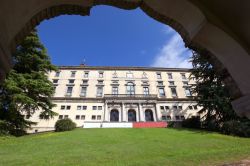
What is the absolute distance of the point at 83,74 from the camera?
176 feet

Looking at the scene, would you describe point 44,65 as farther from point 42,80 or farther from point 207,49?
point 207,49

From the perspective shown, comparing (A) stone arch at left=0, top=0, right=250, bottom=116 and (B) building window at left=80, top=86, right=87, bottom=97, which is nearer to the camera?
(A) stone arch at left=0, top=0, right=250, bottom=116

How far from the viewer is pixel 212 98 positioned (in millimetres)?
25703

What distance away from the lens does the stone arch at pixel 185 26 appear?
3.31 metres

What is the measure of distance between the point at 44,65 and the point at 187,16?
2189 centimetres

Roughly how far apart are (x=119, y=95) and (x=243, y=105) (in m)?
44.0

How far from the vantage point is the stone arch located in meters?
3.31

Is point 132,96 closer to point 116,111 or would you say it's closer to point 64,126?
point 116,111

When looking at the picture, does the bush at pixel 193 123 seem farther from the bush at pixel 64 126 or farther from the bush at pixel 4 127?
the bush at pixel 4 127

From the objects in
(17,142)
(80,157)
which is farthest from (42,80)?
(80,157)

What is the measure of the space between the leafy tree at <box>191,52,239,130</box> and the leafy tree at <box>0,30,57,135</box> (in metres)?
21.3

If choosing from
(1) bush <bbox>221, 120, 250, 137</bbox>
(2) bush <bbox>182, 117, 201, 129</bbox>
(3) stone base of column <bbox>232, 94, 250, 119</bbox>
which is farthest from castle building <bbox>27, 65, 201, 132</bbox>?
(3) stone base of column <bbox>232, 94, 250, 119</bbox>

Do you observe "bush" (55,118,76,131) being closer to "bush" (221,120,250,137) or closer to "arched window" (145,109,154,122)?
"bush" (221,120,250,137)

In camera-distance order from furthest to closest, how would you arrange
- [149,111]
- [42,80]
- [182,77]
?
[182,77]
[149,111]
[42,80]
